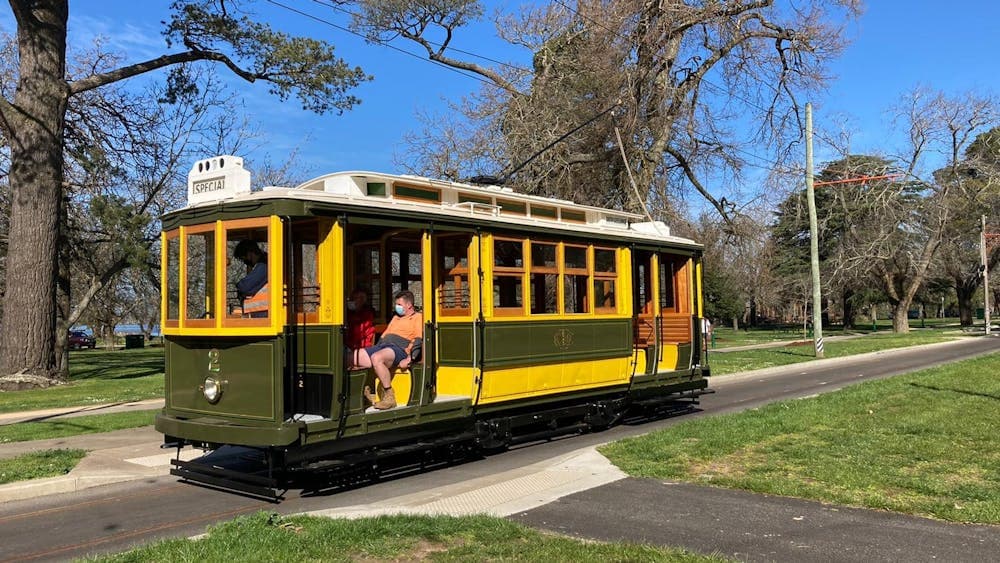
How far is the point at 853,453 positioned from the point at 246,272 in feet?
22.9

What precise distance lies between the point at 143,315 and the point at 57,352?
124 feet

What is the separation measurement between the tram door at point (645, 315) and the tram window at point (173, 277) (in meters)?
6.97

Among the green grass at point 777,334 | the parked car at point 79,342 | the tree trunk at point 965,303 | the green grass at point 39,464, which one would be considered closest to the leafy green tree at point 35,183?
the green grass at point 39,464

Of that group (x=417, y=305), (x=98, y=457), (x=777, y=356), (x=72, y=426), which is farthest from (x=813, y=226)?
(x=98, y=457)

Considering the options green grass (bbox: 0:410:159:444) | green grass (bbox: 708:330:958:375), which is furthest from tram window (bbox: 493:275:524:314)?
green grass (bbox: 708:330:958:375)

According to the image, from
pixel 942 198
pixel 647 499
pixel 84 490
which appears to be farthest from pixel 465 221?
pixel 942 198

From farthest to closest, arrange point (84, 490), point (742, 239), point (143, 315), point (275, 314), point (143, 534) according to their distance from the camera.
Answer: point (143, 315) < point (742, 239) < point (84, 490) < point (275, 314) < point (143, 534)

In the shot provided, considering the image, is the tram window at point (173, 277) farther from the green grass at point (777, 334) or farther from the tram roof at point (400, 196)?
the green grass at point (777, 334)

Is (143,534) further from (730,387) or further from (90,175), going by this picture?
(90,175)

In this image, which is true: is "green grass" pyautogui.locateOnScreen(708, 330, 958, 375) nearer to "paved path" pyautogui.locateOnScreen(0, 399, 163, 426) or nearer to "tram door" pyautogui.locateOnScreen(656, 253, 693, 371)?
"tram door" pyautogui.locateOnScreen(656, 253, 693, 371)

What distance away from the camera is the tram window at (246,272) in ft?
25.8

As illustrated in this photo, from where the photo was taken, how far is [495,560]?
16.8ft

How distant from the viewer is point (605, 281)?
1169cm

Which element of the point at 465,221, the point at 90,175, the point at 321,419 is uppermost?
the point at 90,175
